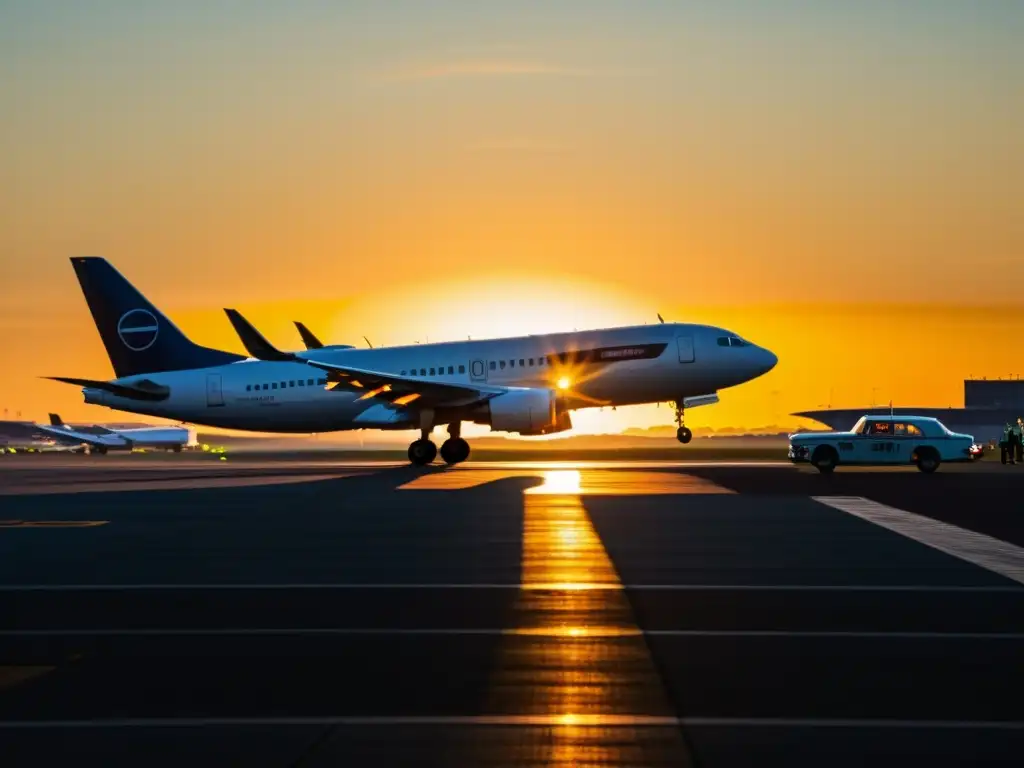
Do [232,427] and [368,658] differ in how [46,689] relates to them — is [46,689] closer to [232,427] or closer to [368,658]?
[368,658]

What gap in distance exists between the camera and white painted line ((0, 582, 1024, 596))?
16375mm

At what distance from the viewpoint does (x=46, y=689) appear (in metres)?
10.3

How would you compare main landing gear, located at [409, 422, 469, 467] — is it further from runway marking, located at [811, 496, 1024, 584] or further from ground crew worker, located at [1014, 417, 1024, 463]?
runway marking, located at [811, 496, 1024, 584]

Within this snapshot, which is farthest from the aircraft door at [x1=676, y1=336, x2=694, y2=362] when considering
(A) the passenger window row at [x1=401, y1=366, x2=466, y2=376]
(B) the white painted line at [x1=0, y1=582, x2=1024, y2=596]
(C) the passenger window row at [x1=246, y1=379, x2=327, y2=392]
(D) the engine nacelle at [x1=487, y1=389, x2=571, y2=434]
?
(B) the white painted line at [x1=0, y1=582, x2=1024, y2=596]

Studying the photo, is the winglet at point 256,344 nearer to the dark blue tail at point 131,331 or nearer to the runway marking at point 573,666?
the dark blue tail at point 131,331

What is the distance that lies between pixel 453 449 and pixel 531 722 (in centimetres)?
4864

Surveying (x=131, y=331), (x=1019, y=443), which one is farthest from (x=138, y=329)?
(x=1019, y=443)

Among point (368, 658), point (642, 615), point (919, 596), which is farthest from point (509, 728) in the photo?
point (919, 596)

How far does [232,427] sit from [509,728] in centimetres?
5288

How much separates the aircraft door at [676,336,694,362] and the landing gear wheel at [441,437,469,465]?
29.1 ft

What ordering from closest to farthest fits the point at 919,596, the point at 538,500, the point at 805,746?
the point at 805,746, the point at 919,596, the point at 538,500

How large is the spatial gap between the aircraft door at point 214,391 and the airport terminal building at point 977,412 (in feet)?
351

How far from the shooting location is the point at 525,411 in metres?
53.2

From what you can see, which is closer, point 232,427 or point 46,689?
point 46,689
